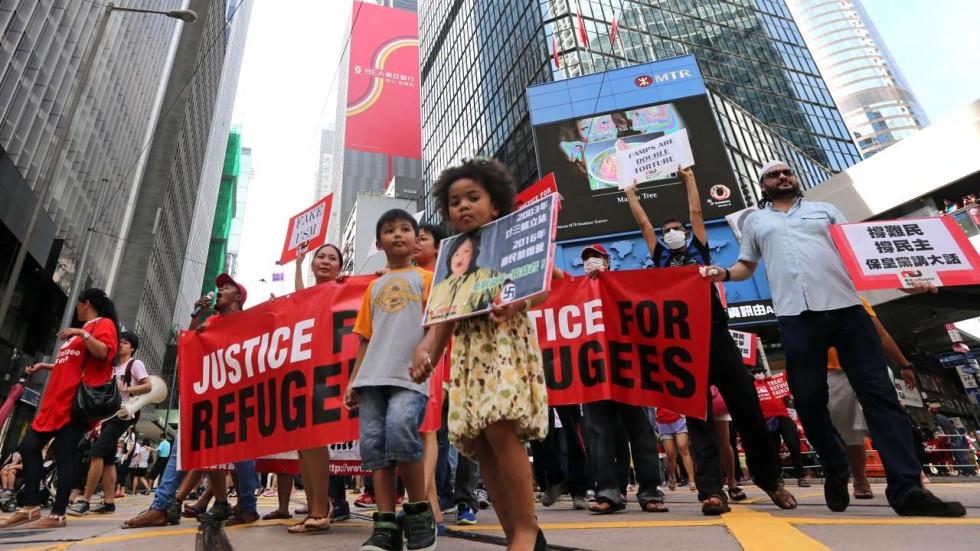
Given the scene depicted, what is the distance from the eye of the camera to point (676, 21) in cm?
4025

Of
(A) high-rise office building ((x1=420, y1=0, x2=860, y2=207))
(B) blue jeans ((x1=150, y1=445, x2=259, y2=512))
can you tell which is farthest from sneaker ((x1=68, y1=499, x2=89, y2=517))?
(A) high-rise office building ((x1=420, y1=0, x2=860, y2=207))

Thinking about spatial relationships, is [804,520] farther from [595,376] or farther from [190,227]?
[190,227]

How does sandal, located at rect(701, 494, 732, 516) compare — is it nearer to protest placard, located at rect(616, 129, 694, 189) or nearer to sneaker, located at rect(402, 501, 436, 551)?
sneaker, located at rect(402, 501, 436, 551)

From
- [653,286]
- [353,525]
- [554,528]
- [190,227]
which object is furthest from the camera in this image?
[190,227]

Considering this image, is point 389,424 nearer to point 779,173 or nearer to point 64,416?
point 779,173

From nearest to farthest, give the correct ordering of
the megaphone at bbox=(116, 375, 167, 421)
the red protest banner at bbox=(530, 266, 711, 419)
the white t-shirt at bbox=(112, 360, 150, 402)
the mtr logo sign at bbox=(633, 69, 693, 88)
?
the red protest banner at bbox=(530, 266, 711, 419)
the megaphone at bbox=(116, 375, 167, 421)
the white t-shirt at bbox=(112, 360, 150, 402)
the mtr logo sign at bbox=(633, 69, 693, 88)

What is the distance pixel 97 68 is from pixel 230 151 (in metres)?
77.3

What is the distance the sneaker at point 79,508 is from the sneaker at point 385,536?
477 centimetres

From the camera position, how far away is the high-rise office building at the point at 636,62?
35.0 metres

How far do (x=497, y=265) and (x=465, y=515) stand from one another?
2.19 meters

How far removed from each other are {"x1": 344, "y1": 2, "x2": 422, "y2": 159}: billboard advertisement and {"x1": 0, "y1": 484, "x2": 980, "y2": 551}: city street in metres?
90.5

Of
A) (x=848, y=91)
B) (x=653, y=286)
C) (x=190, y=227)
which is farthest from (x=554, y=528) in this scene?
(x=848, y=91)

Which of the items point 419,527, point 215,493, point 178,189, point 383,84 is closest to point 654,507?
point 419,527

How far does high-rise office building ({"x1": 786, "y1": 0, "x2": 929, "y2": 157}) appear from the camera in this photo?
9488 cm
